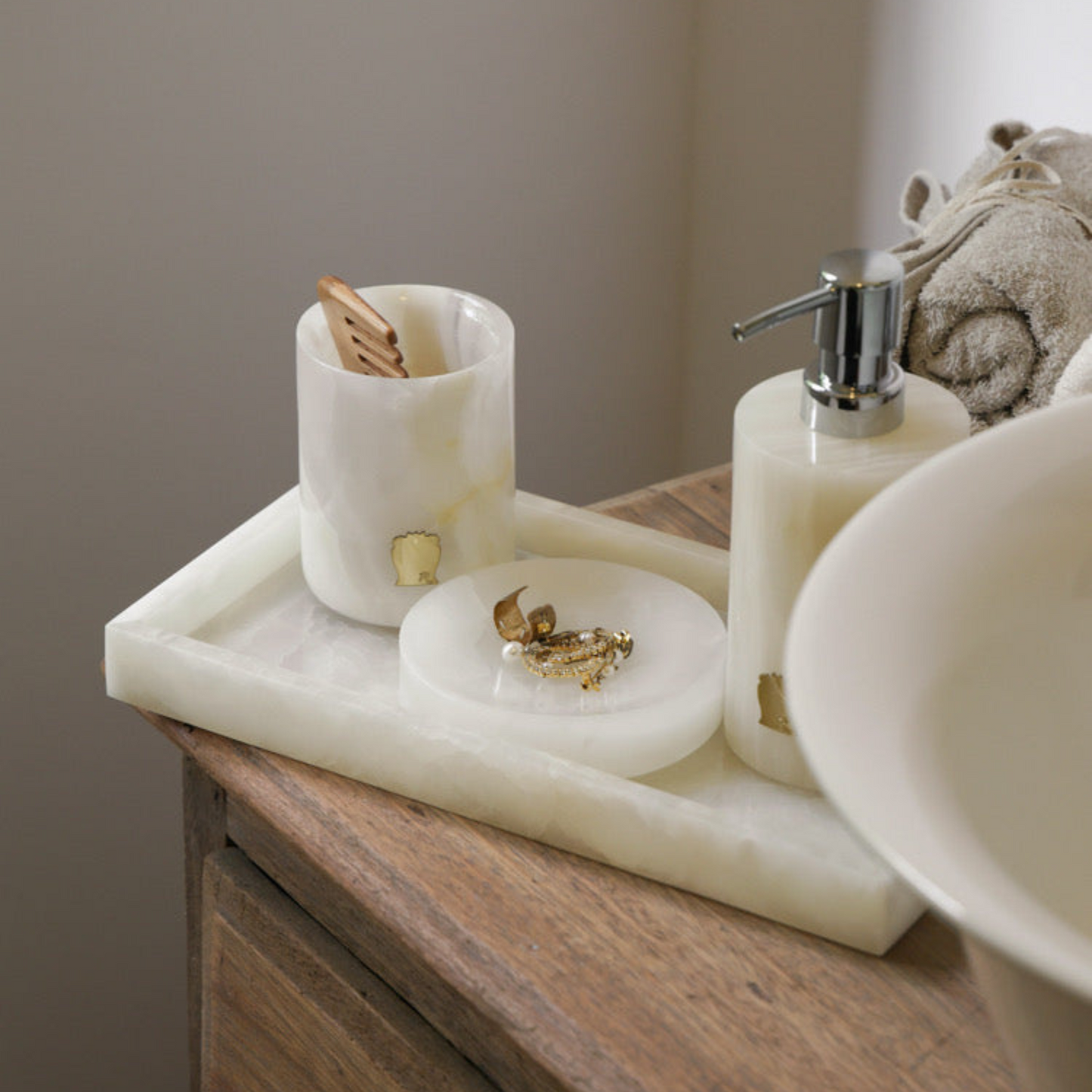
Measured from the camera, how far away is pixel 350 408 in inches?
20.9

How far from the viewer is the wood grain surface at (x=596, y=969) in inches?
15.4

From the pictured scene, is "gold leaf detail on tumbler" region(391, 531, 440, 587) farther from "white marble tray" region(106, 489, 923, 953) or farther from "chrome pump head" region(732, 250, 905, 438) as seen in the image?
"chrome pump head" region(732, 250, 905, 438)

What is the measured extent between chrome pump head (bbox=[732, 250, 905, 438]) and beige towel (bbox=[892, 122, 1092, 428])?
20cm

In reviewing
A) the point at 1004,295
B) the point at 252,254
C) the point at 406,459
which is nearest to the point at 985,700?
the point at 406,459

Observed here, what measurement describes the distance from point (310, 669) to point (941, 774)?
31 centimetres

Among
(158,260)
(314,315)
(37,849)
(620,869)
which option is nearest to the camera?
(620,869)

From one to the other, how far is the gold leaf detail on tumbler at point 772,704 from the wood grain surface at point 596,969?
64mm

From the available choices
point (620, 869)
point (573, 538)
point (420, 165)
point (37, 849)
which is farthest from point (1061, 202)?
point (37, 849)

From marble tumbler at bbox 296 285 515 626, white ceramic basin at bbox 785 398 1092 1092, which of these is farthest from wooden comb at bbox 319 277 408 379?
white ceramic basin at bbox 785 398 1092 1092

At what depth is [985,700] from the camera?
349 millimetres

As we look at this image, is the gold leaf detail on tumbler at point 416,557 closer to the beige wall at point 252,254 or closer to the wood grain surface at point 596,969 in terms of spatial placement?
the wood grain surface at point 596,969

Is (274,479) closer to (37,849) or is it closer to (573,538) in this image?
(37,849)

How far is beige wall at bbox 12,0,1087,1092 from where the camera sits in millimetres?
1003

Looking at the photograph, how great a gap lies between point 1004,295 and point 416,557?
0.29 meters
